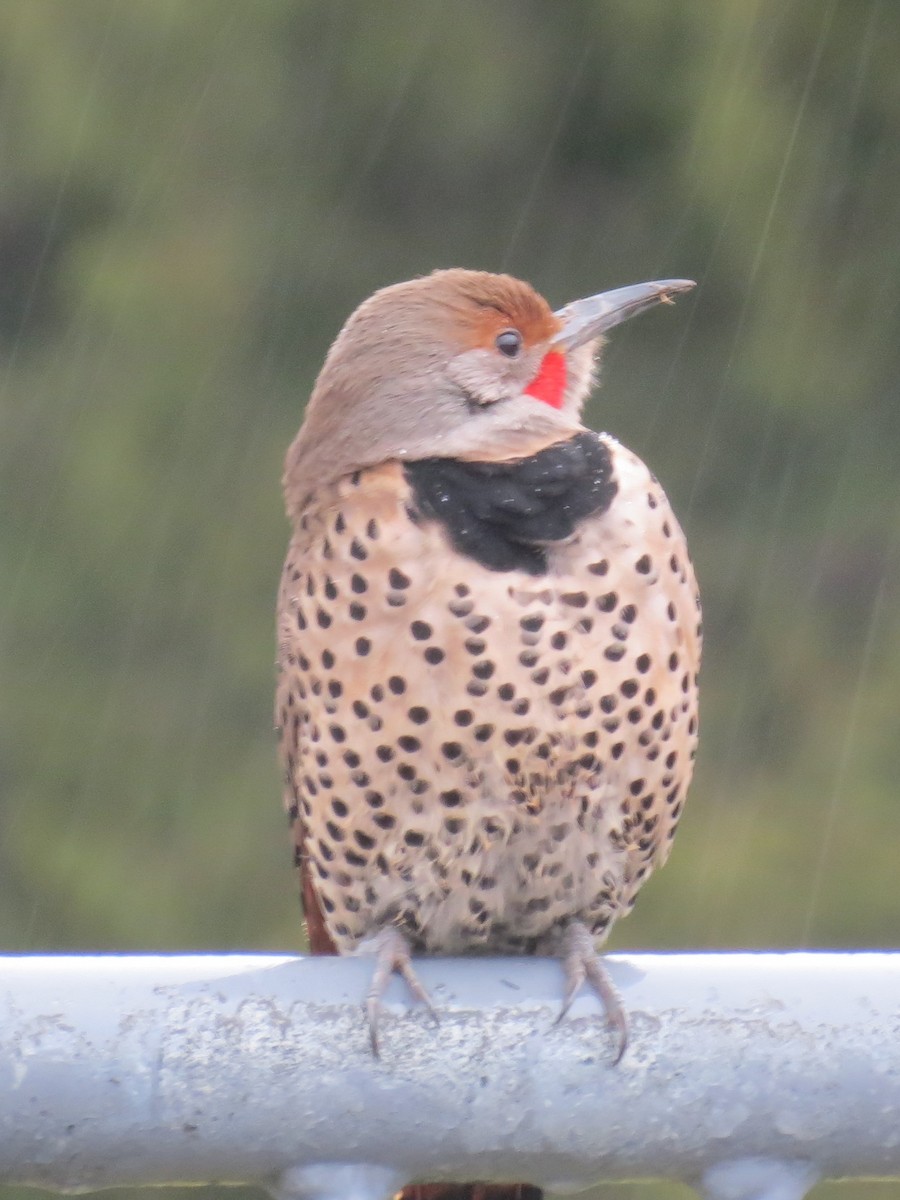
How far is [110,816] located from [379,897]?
3.54 metres

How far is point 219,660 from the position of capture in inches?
231

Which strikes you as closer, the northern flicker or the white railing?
the white railing

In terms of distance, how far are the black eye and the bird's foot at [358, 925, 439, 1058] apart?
0.80 metres

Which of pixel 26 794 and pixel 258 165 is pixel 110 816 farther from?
pixel 258 165

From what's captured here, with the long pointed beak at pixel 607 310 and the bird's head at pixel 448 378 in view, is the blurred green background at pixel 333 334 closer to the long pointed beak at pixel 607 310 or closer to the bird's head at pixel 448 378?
the long pointed beak at pixel 607 310

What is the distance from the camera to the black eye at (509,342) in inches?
106

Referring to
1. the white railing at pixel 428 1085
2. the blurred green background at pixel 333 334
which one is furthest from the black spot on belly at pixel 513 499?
the blurred green background at pixel 333 334

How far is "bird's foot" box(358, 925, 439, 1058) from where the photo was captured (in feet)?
5.05

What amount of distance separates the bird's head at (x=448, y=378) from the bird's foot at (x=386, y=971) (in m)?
0.59

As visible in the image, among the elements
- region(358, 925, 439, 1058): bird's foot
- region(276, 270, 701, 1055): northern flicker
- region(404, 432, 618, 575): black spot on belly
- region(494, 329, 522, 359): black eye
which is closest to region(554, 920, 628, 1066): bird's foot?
region(276, 270, 701, 1055): northern flicker

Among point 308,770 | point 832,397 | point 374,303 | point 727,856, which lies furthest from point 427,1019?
point 832,397

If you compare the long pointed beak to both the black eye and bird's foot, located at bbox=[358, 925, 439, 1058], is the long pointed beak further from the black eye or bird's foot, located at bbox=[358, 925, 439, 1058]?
bird's foot, located at bbox=[358, 925, 439, 1058]

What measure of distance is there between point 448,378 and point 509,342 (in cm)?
15

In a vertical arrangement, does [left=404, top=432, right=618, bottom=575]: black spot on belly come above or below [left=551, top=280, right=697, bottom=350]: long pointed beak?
below
